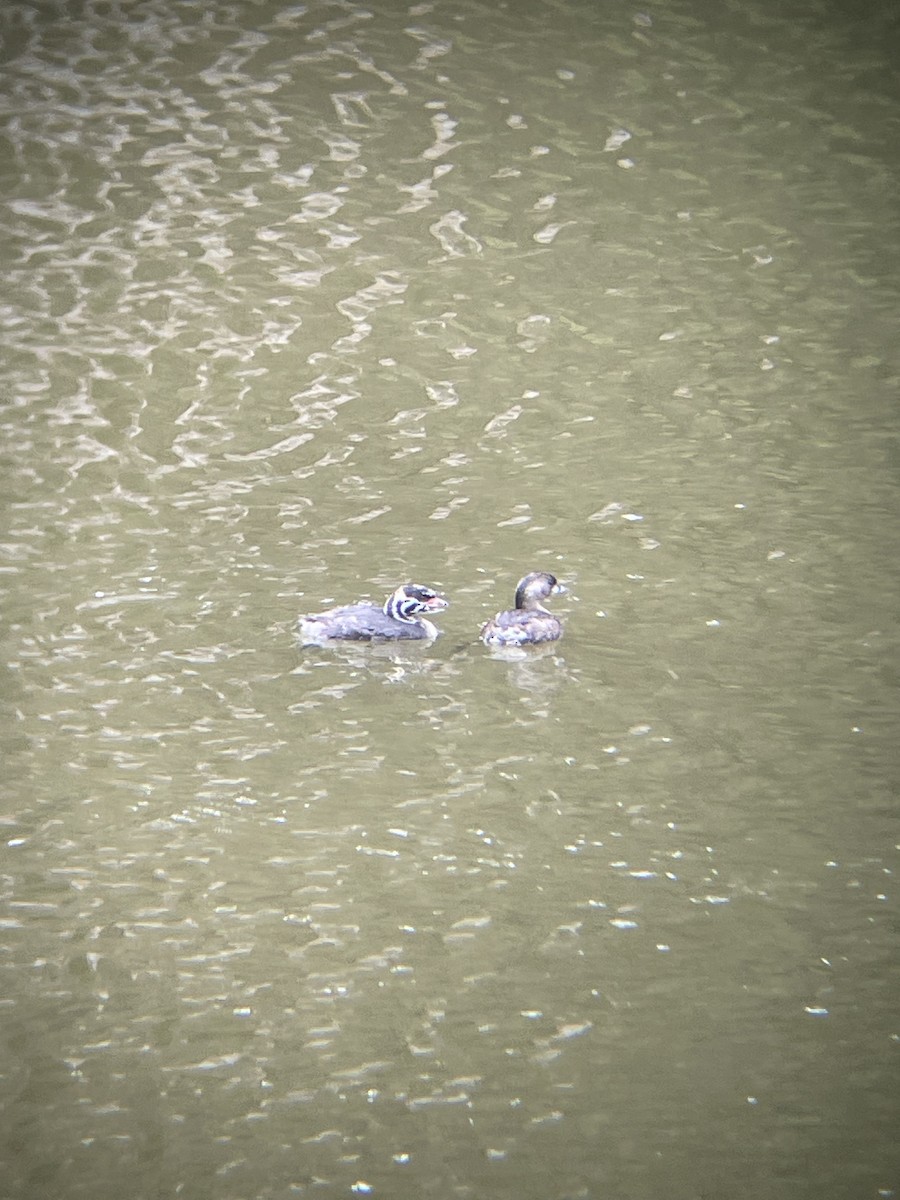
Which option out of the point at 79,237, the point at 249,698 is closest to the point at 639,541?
the point at 249,698

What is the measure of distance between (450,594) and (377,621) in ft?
0.73

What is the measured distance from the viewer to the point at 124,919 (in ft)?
6.95

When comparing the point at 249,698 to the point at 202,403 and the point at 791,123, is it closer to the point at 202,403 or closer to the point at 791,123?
the point at 202,403

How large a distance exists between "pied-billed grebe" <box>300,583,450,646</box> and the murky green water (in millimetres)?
47

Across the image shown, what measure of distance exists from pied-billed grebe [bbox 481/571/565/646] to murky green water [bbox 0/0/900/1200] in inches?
2.9

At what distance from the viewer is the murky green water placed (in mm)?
1811

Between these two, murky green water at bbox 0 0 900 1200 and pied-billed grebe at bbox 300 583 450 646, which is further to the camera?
pied-billed grebe at bbox 300 583 450 646

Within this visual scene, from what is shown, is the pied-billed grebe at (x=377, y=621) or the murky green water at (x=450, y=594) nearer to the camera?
the murky green water at (x=450, y=594)

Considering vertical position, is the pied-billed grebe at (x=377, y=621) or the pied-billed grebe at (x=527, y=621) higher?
the pied-billed grebe at (x=527, y=621)

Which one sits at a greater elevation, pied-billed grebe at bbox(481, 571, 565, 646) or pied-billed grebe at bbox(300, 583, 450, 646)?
pied-billed grebe at bbox(481, 571, 565, 646)

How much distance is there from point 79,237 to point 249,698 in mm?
A: 1797

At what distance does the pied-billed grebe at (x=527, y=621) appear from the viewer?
2826 millimetres

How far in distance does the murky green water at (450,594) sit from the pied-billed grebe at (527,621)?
0.07 meters

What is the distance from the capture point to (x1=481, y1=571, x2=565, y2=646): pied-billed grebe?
283cm
